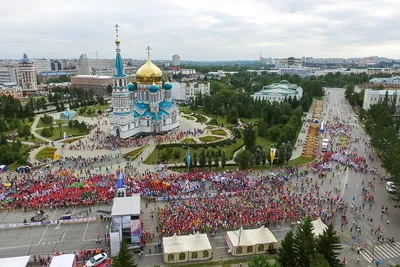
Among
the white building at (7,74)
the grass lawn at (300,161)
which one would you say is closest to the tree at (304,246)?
the grass lawn at (300,161)

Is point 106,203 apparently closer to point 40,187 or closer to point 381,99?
point 40,187

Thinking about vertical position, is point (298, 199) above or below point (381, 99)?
below

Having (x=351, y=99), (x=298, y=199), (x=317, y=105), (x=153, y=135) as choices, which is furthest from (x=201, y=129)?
(x=351, y=99)

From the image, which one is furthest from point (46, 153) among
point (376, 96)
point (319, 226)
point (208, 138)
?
point (376, 96)

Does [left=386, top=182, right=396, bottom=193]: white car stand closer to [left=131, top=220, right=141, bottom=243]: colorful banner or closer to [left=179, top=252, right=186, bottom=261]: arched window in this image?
[left=179, top=252, right=186, bottom=261]: arched window

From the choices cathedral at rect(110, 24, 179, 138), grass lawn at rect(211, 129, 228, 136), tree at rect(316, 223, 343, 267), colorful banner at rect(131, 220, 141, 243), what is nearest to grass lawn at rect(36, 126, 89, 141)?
cathedral at rect(110, 24, 179, 138)

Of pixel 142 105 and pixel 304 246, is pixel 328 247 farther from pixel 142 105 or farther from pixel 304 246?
pixel 142 105
